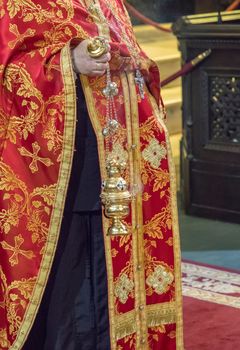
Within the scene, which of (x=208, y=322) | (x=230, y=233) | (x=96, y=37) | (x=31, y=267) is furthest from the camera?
(x=230, y=233)

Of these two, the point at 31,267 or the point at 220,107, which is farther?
the point at 220,107

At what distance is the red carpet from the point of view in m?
4.44

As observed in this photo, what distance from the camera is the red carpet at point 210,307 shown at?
4.44 metres

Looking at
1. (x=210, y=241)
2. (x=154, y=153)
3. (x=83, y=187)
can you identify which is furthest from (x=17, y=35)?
(x=210, y=241)

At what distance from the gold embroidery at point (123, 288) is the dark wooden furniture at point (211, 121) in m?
3.01

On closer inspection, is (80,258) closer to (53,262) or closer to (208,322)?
(53,262)

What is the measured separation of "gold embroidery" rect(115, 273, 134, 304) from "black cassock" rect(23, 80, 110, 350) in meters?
0.07

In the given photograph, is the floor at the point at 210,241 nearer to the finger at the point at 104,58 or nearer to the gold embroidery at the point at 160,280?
the gold embroidery at the point at 160,280

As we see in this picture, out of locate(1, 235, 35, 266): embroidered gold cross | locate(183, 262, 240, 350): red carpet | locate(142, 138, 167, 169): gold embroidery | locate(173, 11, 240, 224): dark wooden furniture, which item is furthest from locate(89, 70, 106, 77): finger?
locate(173, 11, 240, 224): dark wooden furniture

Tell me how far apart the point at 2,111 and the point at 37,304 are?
65 cm

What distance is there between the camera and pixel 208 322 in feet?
15.4

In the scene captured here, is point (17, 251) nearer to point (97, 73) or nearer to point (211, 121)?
point (97, 73)

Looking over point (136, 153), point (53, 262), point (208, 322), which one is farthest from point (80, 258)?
point (208, 322)

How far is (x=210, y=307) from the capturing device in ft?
16.1
